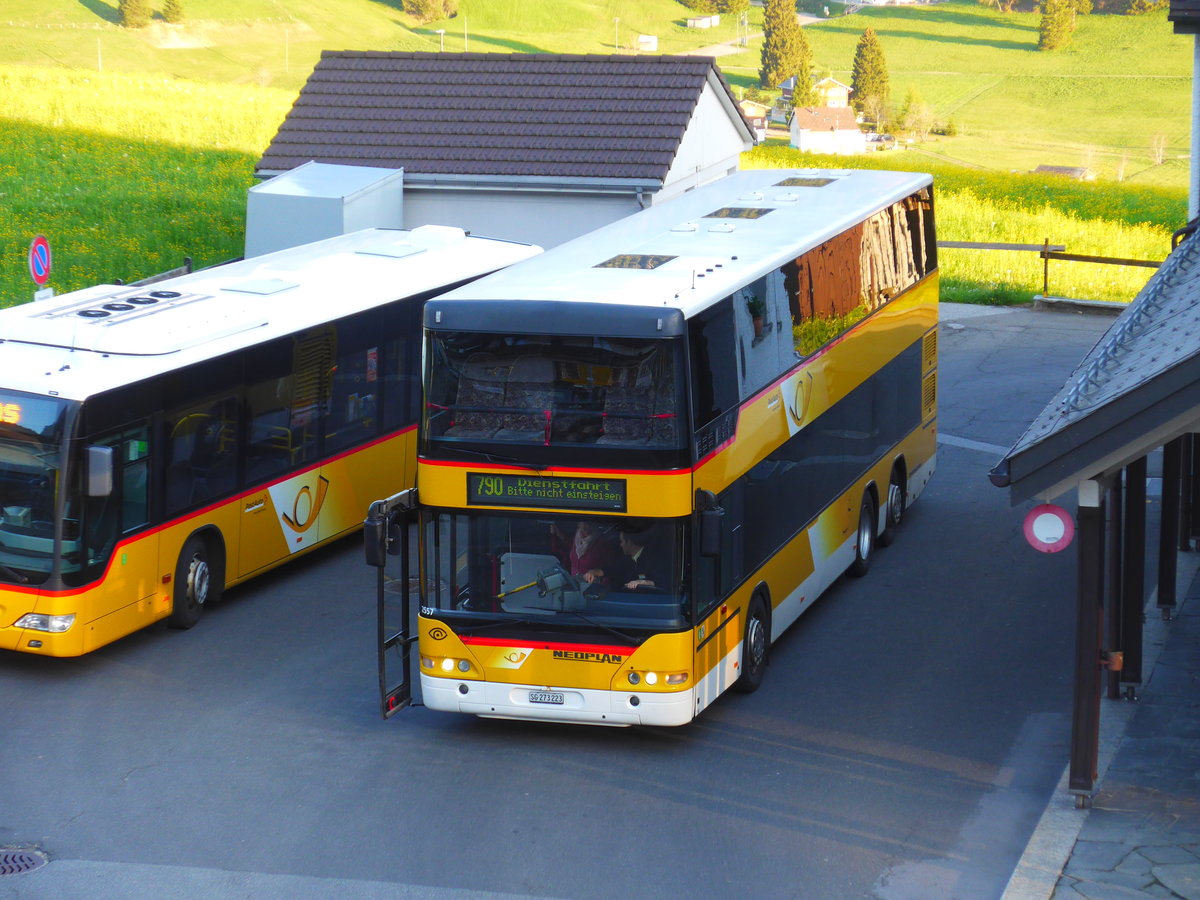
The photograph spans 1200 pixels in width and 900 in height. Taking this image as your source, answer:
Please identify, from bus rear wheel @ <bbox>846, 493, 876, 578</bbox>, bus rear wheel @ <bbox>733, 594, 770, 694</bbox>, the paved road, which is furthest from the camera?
bus rear wheel @ <bbox>846, 493, 876, 578</bbox>

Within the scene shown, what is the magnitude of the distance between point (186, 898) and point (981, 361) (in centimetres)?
2011

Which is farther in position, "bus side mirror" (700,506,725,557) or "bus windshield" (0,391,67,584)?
"bus windshield" (0,391,67,584)

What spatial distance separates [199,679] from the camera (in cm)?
1330

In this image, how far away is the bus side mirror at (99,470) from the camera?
12.7 m

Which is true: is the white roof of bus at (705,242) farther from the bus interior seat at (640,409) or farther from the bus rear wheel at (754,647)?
the bus rear wheel at (754,647)

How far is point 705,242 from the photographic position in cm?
1373

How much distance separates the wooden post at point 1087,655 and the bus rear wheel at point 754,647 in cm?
306

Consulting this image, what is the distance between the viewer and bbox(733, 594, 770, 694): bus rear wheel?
12.6 metres

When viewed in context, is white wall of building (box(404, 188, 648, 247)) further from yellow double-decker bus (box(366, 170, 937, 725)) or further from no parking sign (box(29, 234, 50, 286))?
yellow double-decker bus (box(366, 170, 937, 725))

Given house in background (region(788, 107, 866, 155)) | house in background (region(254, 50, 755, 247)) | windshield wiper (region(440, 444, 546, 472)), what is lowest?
windshield wiper (region(440, 444, 546, 472))

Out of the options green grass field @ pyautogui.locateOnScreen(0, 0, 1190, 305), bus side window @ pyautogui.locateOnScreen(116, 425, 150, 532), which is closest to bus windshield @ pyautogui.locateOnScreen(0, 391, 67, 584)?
bus side window @ pyautogui.locateOnScreen(116, 425, 150, 532)

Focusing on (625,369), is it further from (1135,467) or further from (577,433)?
(1135,467)

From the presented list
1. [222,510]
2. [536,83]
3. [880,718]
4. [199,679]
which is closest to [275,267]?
[222,510]

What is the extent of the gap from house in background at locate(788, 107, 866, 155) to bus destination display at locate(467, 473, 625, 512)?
91.9 metres
